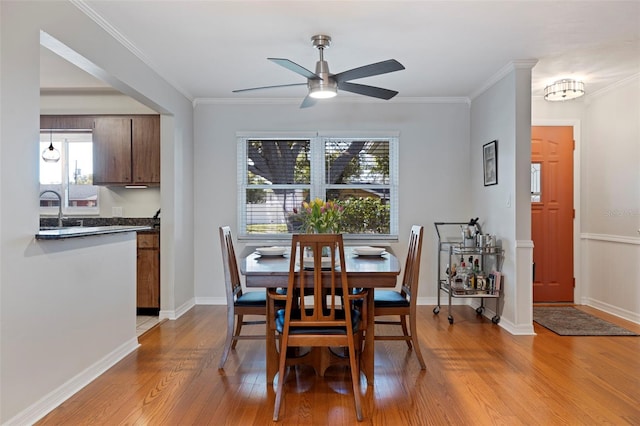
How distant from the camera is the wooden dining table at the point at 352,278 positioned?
2.51 meters

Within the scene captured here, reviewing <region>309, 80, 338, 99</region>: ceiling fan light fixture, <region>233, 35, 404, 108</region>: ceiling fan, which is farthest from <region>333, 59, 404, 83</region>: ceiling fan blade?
<region>309, 80, 338, 99</region>: ceiling fan light fixture

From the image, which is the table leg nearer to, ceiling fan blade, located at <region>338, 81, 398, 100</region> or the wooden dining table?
the wooden dining table

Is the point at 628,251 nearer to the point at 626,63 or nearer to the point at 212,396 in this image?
the point at 626,63

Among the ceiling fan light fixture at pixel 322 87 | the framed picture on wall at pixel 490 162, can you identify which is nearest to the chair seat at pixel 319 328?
the ceiling fan light fixture at pixel 322 87

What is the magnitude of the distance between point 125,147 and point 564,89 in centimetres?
453

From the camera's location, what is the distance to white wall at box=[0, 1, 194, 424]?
6.89ft

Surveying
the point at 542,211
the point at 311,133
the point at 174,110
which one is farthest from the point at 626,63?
the point at 174,110

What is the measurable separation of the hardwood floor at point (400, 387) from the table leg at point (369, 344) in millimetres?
83

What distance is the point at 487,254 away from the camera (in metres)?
4.23

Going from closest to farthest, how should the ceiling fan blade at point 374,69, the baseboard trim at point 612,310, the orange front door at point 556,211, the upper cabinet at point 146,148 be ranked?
the ceiling fan blade at point 374,69 < the baseboard trim at point 612,310 < the upper cabinet at point 146,148 < the orange front door at point 556,211

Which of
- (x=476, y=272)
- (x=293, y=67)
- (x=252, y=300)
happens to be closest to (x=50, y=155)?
(x=252, y=300)

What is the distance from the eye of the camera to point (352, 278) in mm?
2502

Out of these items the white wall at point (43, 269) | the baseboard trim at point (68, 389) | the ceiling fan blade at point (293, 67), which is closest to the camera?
the white wall at point (43, 269)

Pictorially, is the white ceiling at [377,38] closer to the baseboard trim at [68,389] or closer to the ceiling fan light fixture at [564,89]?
the ceiling fan light fixture at [564,89]
